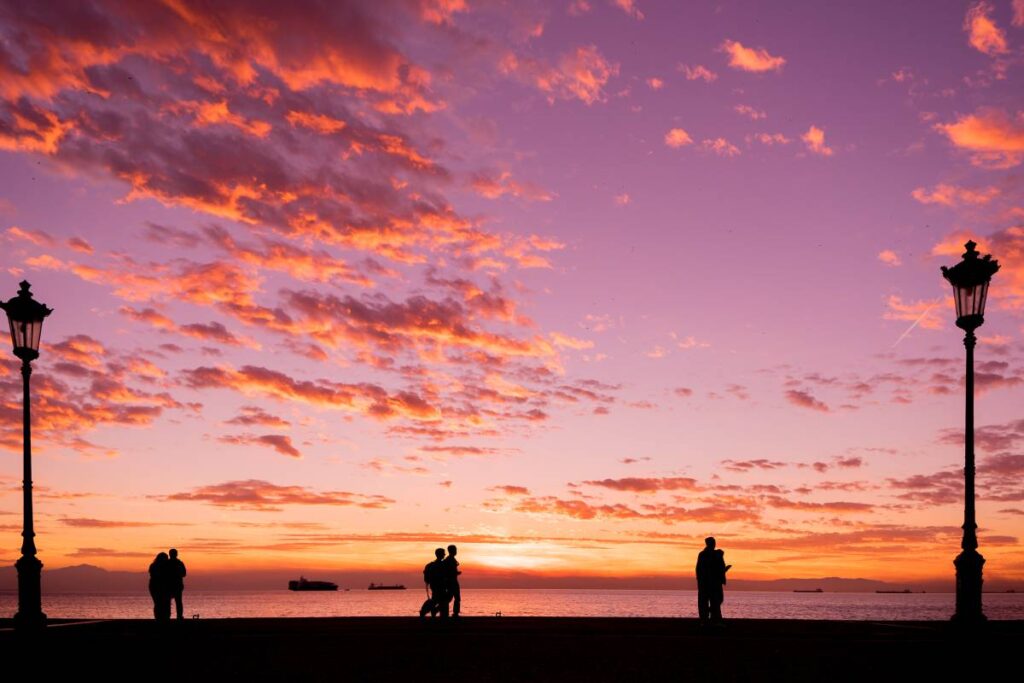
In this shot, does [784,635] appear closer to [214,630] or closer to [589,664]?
[589,664]

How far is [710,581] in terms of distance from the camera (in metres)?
21.3

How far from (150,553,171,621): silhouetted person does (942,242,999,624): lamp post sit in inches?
669

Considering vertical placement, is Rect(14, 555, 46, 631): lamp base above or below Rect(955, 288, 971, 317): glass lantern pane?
below

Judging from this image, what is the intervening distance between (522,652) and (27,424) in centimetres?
1045

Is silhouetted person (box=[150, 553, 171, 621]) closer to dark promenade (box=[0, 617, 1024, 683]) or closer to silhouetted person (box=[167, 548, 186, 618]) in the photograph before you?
silhouetted person (box=[167, 548, 186, 618])

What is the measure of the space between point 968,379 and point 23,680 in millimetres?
14974

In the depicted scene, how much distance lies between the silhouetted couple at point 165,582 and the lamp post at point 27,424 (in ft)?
12.9

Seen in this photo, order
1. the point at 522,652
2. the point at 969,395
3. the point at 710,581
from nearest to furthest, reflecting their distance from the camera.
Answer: the point at 522,652, the point at 969,395, the point at 710,581

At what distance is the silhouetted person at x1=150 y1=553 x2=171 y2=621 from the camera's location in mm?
23453

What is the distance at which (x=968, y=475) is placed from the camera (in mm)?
16109

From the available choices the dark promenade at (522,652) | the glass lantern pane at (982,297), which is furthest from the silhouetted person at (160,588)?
the glass lantern pane at (982,297)

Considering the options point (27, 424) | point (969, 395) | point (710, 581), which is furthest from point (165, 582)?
point (969, 395)

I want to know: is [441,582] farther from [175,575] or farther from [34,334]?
[34,334]

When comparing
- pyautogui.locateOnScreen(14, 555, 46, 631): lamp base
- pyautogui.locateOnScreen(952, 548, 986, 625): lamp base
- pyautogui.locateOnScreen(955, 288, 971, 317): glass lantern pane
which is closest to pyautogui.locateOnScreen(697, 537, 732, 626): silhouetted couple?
pyautogui.locateOnScreen(952, 548, 986, 625): lamp base
